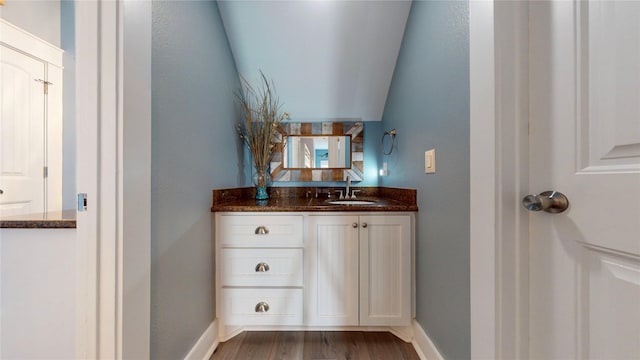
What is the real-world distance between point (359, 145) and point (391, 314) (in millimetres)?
1323

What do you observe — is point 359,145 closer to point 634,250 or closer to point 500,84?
point 500,84

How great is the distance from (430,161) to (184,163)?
1193mm

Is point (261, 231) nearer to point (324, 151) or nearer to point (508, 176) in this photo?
point (324, 151)

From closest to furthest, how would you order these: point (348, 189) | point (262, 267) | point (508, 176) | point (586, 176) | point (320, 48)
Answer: point (586, 176) → point (508, 176) → point (262, 267) → point (320, 48) → point (348, 189)

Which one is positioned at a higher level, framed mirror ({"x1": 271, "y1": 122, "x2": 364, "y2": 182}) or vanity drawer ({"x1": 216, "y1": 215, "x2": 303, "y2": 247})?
framed mirror ({"x1": 271, "y1": 122, "x2": 364, "y2": 182})

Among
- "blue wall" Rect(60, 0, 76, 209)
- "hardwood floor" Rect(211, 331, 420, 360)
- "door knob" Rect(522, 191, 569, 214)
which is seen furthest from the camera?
"blue wall" Rect(60, 0, 76, 209)

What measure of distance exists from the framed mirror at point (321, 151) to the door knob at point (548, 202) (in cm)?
154

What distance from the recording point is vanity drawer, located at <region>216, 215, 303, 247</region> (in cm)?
146

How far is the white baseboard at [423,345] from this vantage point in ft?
3.91

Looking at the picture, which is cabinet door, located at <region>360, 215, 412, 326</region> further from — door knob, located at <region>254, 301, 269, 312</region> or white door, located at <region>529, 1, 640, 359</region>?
white door, located at <region>529, 1, 640, 359</region>

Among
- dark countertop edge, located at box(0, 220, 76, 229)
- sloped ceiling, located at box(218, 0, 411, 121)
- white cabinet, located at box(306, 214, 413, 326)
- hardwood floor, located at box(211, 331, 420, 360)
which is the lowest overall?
hardwood floor, located at box(211, 331, 420, 360)

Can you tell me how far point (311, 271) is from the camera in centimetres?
147

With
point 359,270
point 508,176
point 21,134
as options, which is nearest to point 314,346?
point 359,270

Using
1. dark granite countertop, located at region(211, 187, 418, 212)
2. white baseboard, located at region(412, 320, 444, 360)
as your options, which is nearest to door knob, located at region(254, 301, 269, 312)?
dark granite countertop, located at region(211, 187, 418, 212)
